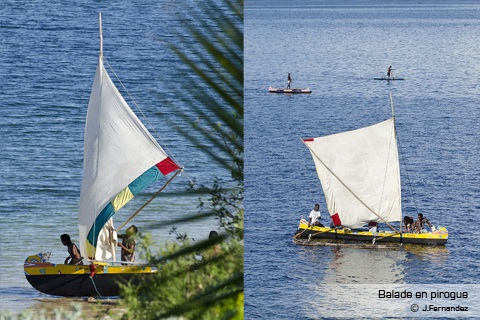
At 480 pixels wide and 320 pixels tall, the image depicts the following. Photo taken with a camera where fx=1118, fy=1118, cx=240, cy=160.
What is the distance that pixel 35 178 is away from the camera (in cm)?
2103

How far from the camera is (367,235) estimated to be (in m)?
18.1

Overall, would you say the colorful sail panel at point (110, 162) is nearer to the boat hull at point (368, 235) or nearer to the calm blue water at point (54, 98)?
the calm blue water at point (54, 98)

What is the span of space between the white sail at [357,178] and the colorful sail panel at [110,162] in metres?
10.8

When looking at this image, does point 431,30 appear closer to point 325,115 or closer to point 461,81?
point 461,81

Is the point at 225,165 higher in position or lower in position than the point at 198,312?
higher

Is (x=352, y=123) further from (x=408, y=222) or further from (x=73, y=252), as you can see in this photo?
(x=73, y=252)

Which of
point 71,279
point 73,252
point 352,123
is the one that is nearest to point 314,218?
point 352,123

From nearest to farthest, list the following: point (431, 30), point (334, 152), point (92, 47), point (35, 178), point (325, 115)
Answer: point (334, 152), point (35, 178), point (325, 115), point (92, 47), point (431, 30)

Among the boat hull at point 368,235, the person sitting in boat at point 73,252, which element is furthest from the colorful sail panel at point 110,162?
the boat hull at point 368,235

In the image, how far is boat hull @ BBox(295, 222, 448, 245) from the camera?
695 inches

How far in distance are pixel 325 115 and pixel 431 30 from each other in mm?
5766

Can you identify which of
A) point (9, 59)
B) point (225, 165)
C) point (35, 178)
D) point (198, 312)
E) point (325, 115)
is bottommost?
point (198, 312)

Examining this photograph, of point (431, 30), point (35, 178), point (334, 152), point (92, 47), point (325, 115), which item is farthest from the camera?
point (431, 30)

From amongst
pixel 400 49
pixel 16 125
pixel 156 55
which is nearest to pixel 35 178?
pixel 16 125
